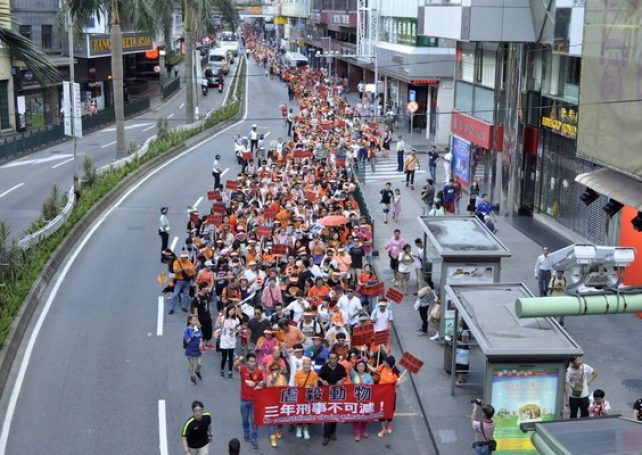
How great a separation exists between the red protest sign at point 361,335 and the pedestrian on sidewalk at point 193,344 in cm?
274

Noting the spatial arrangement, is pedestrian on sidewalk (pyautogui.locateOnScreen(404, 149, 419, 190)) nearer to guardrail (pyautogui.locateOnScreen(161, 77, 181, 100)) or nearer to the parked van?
guardrail (pyautogui.locateOnScreen(161, 77, 181, 100))

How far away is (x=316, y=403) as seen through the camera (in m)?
14.7

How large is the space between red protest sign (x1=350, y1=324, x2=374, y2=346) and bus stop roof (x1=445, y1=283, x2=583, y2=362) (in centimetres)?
151

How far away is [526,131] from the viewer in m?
31.0

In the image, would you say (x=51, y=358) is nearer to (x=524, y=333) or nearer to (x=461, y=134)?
(x=524, y=333)

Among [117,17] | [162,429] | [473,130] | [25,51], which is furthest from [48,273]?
[117,17]

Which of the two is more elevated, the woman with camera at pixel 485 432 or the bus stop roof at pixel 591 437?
the bus stop roof at pixel 591 437

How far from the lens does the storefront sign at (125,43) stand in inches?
2446

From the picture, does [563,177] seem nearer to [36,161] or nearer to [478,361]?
[478,361]

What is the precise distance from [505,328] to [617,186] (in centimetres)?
579

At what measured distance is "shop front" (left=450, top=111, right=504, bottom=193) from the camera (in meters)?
32.8

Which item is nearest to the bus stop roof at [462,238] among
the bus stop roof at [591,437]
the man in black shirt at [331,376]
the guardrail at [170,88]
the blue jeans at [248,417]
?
the man in black shirt at [331,376]

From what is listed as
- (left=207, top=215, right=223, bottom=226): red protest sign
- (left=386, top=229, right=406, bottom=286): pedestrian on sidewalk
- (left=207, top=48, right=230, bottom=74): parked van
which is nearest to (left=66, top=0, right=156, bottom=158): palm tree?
(left=207, top=215, right=223, bottom=226): red protest sign

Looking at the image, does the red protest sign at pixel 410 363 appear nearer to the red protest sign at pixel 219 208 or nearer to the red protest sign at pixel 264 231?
the red protest sign at pixel 264 231
